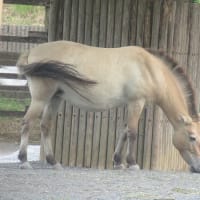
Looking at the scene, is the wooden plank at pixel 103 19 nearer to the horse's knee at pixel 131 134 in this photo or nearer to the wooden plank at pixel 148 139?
the wooden plank at pixel 148 139

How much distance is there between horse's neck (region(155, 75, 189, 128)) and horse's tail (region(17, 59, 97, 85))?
0.96 m

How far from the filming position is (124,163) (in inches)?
361

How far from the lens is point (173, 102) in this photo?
330 inches

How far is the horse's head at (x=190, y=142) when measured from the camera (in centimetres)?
829

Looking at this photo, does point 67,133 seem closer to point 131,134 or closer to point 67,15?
point 131,134

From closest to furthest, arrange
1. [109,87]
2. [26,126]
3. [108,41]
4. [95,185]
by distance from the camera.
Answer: [95,185] < [26,126] < [109,87] < [108,41]

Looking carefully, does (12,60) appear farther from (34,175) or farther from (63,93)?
(34,175)

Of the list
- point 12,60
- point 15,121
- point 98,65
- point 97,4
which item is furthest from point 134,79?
point 15,121

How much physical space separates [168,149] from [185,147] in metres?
1.30

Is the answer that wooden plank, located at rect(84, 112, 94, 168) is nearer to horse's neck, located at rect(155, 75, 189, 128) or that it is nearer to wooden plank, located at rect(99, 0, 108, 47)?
wooden plank, located at rect(99, 0, 108, 47)

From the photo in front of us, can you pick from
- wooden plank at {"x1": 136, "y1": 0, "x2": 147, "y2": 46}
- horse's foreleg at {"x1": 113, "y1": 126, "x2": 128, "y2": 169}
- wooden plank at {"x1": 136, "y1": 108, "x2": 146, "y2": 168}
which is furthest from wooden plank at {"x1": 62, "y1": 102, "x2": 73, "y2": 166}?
wooden plank at {"x1": 136, "y1": 0, "x2": 147, "y2": 46}

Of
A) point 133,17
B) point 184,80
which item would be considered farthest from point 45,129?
point 133,17

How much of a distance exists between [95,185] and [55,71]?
1871mm

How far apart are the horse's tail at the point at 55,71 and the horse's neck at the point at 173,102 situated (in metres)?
0.96
